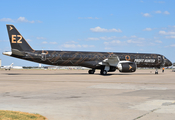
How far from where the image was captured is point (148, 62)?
41.7 metres

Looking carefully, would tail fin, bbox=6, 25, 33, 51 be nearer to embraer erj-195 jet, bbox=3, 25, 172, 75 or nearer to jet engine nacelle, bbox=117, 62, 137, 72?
embraer erj-195 jet, bbox=3, 25, 172, 75

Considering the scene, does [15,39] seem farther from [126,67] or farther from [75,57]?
[126,67]

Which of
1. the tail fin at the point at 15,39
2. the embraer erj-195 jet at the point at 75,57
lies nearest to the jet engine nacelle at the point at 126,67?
the embraer erj-195 jet at the point at 75,57

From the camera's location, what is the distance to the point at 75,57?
37.8 m

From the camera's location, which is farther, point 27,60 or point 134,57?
point 134,57

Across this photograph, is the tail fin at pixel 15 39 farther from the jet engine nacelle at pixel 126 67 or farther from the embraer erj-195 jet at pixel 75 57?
the jet engine nacelle at pixel 126 67

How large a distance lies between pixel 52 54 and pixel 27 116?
30.3m

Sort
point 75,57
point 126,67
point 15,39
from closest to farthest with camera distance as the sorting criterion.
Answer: point 15,39
point 126,67
point 75,57

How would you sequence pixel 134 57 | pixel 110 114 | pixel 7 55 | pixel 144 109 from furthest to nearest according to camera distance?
pixel 134 57, pixel 7 55, pixel 144 109, pixel 110 114

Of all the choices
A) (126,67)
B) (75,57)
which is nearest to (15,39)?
(75,57)

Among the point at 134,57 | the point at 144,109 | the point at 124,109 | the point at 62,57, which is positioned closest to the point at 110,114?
the point at 124,109

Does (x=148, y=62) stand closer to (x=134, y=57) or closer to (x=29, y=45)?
(x=134, y=57)

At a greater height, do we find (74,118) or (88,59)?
(88,59)

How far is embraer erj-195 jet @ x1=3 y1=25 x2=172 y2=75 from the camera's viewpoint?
116 ft
